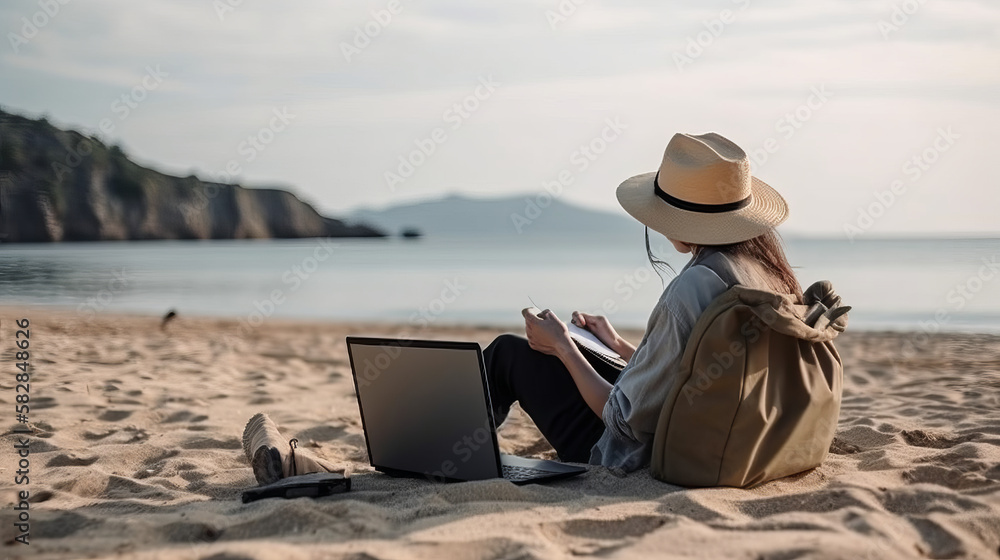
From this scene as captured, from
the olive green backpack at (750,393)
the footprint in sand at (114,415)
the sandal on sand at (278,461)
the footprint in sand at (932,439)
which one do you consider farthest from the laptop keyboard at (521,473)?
the footprint in sand at (114,415)

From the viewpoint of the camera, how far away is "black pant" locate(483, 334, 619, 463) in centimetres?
324

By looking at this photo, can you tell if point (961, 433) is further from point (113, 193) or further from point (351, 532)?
point (113, 193)

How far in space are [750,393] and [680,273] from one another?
45cm

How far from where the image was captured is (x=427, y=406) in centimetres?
295

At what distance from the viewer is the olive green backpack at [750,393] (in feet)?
8.48

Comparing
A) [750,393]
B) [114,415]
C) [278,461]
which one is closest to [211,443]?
[114,415]

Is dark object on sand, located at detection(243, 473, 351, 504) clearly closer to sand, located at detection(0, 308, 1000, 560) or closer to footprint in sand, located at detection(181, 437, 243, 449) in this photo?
sand, located at detection(0, 308, 1000, 560)

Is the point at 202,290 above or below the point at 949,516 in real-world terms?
above

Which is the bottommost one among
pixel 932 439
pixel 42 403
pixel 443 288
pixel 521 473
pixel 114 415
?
pixel 932 439

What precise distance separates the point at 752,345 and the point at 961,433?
1756 mm

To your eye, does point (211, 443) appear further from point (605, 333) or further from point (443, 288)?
point (443, 288)

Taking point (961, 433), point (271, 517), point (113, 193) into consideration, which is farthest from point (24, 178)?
point (113, 193)

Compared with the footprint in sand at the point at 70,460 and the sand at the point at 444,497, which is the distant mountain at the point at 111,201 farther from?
the footprint in sand at the point at 70,460

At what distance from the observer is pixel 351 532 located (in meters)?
2.31
